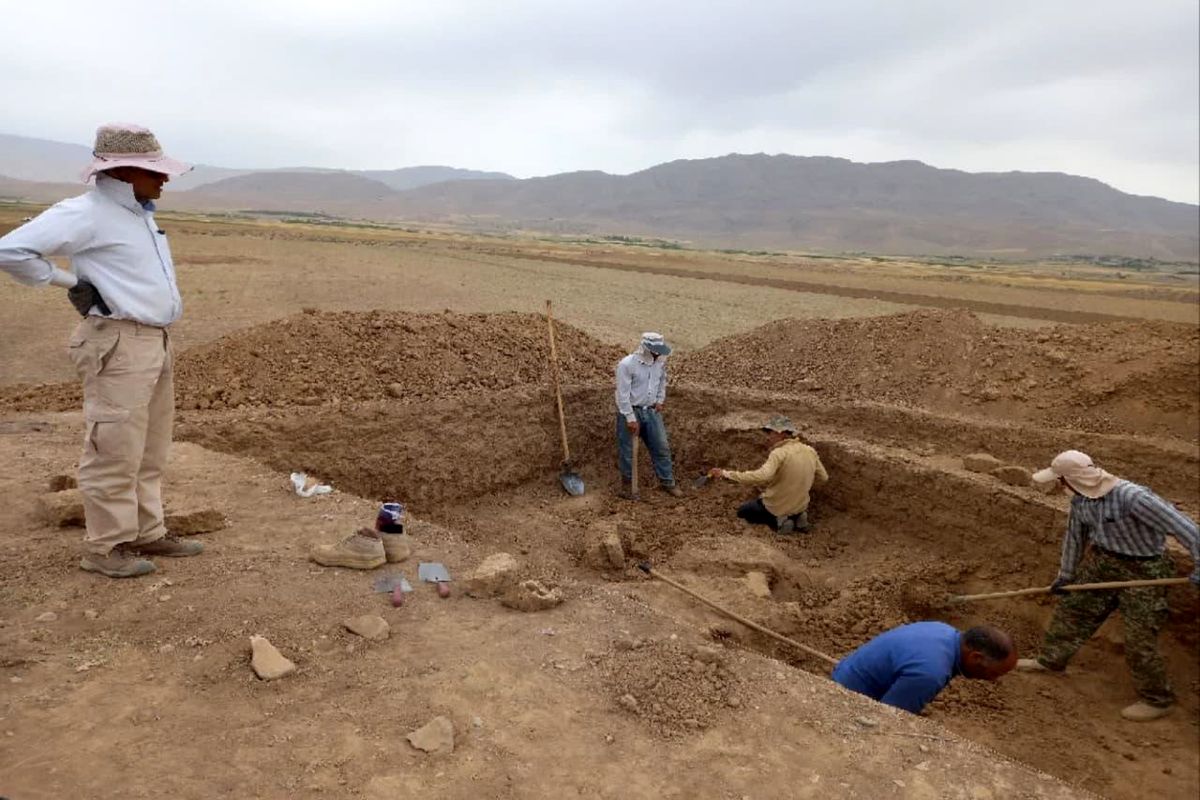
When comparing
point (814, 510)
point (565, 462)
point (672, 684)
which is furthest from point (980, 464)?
point (672, 684)

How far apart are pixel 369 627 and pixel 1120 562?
4631mm

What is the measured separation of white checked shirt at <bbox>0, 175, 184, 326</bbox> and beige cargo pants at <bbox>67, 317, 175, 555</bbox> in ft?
0.37

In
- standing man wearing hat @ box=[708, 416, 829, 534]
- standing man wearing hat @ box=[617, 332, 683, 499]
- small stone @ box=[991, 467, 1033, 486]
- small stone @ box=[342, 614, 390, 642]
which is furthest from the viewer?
standing man wearing hat @ box=[617, 332, 683, 499]

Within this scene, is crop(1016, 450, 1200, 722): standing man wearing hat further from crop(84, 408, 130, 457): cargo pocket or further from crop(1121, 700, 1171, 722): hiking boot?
crop(84, 408, 130, 457): cargo pocket

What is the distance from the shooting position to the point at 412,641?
374 cm

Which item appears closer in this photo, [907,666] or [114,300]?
[114,300]

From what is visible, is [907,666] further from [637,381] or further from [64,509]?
[64,509]

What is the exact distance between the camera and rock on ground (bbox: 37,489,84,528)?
449cm

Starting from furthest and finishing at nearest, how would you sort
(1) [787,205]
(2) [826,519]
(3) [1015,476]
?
(1) [787,205] → (2) [826,519] → (3) [1015,476]

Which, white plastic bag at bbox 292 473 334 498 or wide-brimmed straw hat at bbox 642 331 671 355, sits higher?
wide-brimmed straw hat at bbox 642 331 671 355

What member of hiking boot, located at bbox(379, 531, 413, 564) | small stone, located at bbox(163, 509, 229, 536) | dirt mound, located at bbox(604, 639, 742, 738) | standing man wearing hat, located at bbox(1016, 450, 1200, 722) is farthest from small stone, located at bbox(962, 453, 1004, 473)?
small stone, located at bbox(163, 509, 229, 536)

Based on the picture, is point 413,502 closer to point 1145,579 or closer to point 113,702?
point 113,702

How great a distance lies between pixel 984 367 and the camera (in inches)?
362

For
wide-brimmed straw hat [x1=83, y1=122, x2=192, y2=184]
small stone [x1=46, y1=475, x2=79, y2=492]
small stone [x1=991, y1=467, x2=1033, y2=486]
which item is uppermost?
wide-brimmed straw hat [x1=83, y1=122, x2=192, y2=184]
